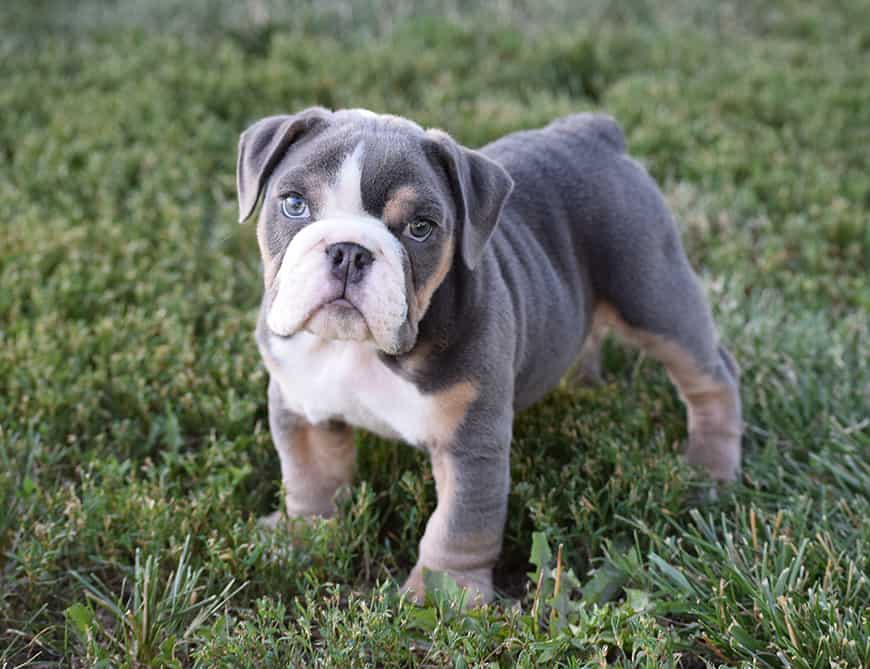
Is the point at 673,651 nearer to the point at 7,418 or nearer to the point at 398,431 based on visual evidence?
the point at 398,431

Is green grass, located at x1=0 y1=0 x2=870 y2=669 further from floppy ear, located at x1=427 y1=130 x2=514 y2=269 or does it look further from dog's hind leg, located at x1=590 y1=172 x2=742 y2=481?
floppy ear, located at x1=427 y1=130 x2=514 y2=269

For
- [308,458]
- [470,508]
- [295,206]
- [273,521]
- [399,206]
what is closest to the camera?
[399,206]

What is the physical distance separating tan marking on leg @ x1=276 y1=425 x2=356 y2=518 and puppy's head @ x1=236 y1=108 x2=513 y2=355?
840 mm

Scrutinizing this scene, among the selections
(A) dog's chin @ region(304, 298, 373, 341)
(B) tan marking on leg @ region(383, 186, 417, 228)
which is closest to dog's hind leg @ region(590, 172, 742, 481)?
(B) tan marking on leg @ region(383, 186, 417, 228)

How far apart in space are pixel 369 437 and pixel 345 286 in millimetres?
1603

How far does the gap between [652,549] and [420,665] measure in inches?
40.1

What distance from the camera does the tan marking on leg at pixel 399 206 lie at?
10.9ft

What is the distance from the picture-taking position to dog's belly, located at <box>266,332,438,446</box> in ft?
12.1

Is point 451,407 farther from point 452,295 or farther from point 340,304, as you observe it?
point 340,304

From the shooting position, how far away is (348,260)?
3213mm

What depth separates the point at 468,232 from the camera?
3.49m

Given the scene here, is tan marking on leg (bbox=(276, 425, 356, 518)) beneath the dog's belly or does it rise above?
beneath

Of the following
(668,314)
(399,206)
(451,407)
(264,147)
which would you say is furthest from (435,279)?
(668,314)

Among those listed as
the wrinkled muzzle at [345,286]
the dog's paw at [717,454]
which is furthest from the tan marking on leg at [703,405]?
the wrinkled muzzle at [345,286]
